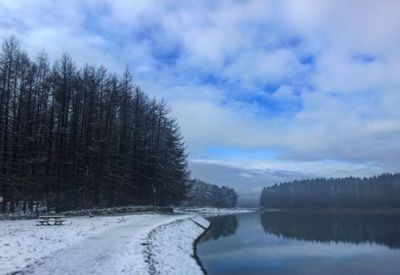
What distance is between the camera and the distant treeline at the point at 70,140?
42156mm

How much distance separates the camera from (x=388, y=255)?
27969 millimetres

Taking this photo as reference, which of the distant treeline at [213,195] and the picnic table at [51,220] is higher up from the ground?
the distant treeline at [213,195]

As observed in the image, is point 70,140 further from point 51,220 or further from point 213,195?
point 213,195

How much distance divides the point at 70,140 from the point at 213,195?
132287mm

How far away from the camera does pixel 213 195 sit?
580ft

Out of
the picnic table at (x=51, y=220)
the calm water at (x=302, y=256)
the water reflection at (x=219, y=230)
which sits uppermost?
the picnic table at (x=51, y=220)

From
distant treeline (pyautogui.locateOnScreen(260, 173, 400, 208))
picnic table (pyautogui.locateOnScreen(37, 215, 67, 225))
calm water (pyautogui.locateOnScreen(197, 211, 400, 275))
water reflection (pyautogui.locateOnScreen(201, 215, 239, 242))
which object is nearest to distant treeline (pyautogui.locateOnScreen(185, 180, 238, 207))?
distant treeline (pyautogui.locateOnScreen(260, 173, 400, 208))

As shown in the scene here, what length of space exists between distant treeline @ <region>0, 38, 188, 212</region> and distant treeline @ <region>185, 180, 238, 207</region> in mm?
97506

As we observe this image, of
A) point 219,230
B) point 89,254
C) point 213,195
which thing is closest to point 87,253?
point 89,254

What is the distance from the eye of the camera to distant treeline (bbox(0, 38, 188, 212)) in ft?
138

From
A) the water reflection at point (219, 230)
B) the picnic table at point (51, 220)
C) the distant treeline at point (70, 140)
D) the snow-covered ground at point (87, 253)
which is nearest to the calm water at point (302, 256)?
the water reflection at point (219, 230)

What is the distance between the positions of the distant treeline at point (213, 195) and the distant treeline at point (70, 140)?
320ft

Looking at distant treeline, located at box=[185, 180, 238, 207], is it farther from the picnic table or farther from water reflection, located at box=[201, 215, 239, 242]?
the picnic table

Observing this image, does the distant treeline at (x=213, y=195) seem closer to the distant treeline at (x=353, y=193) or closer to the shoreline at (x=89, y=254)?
the distant treeline at (x=353, y=193)
